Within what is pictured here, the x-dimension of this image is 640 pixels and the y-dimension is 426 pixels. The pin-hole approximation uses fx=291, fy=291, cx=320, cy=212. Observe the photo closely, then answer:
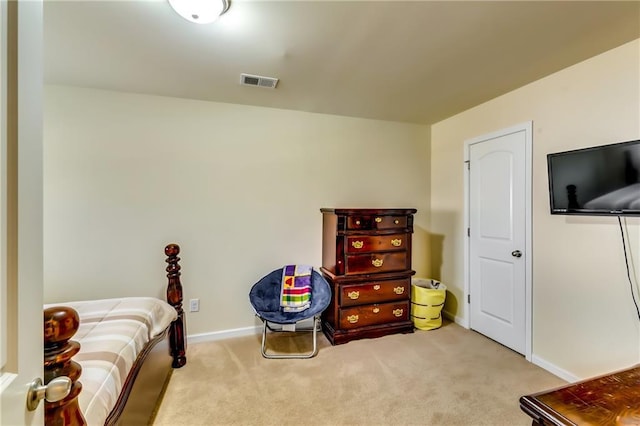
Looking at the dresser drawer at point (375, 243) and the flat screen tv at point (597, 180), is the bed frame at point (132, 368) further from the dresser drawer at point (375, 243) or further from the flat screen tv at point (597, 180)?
the flat screen tv at point (597, 180)

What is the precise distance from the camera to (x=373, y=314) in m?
2.96

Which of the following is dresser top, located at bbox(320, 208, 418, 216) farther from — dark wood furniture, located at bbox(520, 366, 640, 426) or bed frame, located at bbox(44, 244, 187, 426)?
dark wood furniture, located at bbox(520, 366, 640, 426)

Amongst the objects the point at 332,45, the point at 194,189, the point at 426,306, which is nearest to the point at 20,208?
the point at 332,45

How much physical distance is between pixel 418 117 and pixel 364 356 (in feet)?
8.76

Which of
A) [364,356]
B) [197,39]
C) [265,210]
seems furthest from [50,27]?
[364,356]

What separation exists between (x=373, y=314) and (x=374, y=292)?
0.22 meters

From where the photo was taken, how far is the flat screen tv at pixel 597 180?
1.72 metres

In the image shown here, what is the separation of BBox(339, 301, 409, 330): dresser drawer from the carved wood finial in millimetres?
2305

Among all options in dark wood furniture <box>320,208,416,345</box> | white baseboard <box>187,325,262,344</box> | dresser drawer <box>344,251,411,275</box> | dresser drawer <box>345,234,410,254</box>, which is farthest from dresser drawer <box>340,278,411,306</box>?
white baseboard <box>187,325,262,344</box>

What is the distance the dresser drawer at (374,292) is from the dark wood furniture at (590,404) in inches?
74.7

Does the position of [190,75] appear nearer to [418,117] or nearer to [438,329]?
[418,117]

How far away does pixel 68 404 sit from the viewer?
74 cm

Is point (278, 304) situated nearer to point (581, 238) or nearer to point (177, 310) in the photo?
point (177, 310)

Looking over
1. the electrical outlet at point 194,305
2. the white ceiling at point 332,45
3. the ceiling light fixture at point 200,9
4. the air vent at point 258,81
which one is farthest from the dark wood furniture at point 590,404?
the electrical outlet at point 194,305
